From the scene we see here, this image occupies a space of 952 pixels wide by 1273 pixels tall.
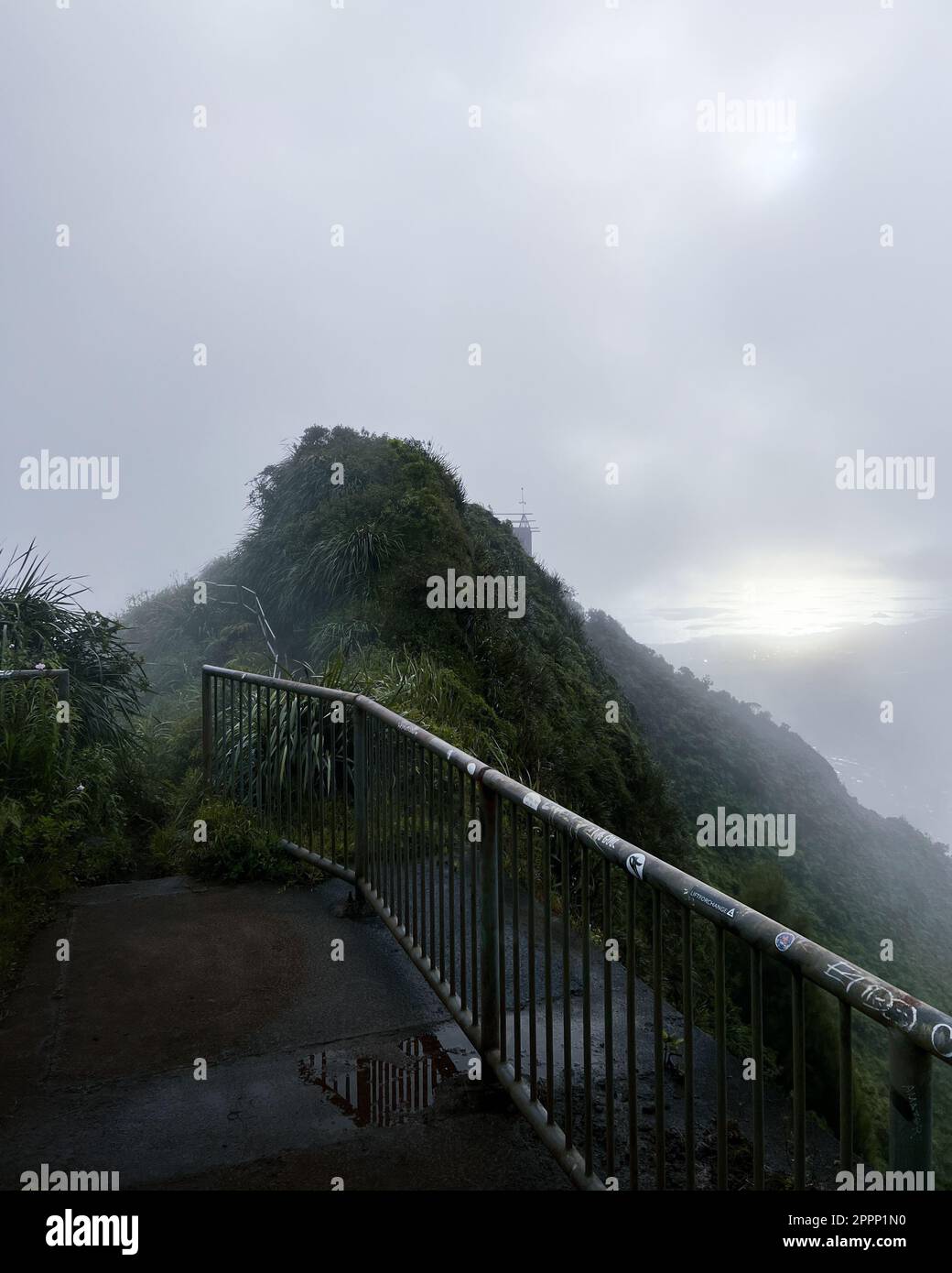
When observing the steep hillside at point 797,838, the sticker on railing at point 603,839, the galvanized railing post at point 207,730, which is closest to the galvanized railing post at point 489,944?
the sticker on railing at point 603,839

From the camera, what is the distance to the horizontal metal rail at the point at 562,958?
5.38 feet

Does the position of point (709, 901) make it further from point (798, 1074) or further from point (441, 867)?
point (441, 867)

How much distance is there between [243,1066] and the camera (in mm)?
3574

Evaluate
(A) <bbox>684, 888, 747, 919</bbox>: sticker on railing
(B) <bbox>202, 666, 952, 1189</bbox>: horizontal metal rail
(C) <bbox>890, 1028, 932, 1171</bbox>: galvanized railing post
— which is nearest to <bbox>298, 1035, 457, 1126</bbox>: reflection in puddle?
(B) <bbox>202, 666, 952, 1189</bbox>: horizontal metal rail

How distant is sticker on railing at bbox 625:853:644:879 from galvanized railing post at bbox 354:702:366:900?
9.41ft

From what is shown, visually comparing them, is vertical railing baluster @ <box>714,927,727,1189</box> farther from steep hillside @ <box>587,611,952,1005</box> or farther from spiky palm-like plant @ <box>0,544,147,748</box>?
steep hillside @ <box>587,611,952,1005</box>

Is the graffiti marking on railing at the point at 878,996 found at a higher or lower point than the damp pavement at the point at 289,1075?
higher

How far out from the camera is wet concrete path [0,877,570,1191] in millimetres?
2930

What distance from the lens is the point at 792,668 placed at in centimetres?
14838

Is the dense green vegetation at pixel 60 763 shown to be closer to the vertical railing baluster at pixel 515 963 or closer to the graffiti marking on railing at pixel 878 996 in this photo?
the vertical railing baluster at pixel 515 963

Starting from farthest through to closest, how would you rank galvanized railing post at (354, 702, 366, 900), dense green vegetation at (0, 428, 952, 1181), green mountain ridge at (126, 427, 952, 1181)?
green mountain ridge at (126, 427, 952, 1181) < dense green vegetation at (0, 428, 952, 1181) < galvanized railing post at (354, 702, 366, 900)

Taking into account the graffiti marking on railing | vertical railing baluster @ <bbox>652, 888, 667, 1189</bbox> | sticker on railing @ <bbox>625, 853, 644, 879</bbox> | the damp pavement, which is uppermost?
sticker on railing @ <bbox>625, 853, 644, 879</bbox>

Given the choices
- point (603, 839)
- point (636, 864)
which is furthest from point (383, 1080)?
point (636, 864)
